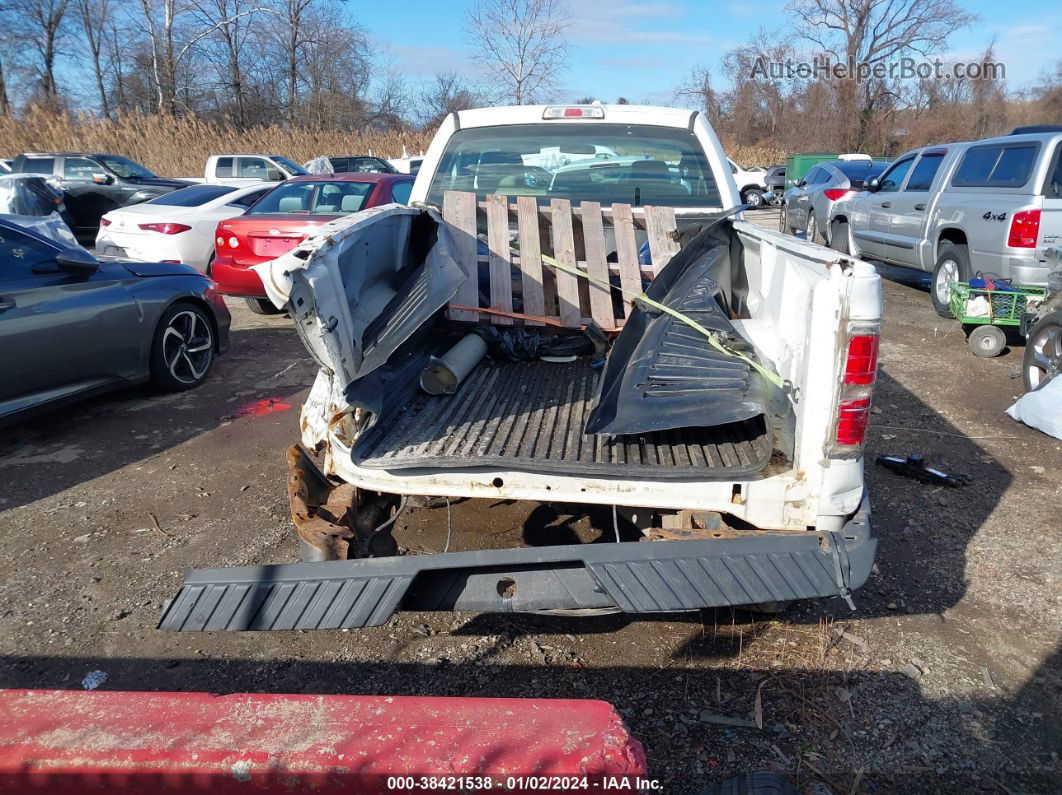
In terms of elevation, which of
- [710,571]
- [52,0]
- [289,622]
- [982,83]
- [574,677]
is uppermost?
[52,0]

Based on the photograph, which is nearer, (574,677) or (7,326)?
(574,677)

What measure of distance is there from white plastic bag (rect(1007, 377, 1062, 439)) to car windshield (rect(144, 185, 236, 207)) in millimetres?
10468

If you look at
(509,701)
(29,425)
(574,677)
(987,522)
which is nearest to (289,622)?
(509,701)

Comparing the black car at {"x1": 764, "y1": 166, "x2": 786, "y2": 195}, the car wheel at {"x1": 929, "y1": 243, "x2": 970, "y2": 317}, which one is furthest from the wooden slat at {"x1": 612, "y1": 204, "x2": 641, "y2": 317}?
the black car at {"x1": 764, "y1": 166, "x2": 786, "y2": 195}

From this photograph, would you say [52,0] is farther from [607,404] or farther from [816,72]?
[607,404]

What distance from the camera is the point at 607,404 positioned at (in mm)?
2953

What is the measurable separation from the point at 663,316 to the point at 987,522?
7.65 feet

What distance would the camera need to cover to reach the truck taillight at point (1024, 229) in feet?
23.3

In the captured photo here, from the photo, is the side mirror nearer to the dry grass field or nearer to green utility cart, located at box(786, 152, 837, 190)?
the dry grass field

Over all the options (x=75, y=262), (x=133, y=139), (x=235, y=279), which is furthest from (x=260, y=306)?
(x=133, y=139)

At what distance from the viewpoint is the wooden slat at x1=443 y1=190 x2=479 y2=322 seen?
4160mm

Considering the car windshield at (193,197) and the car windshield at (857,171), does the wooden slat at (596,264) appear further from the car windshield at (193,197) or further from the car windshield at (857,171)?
the car windshield at (857,171)

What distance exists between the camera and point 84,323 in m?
5.20

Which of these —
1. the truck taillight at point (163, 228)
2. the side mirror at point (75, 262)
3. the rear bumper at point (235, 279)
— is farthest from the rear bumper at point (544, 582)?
the truck taillight at point (163, 228)
